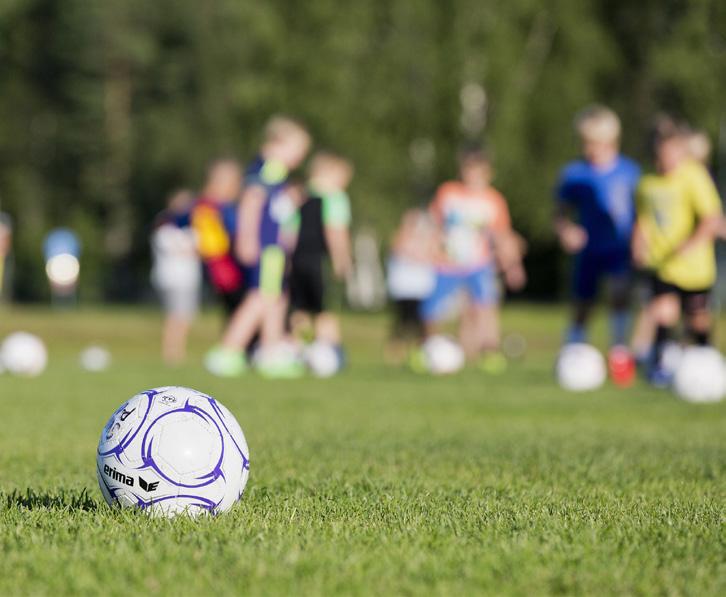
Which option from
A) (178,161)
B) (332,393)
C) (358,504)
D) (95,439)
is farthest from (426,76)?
(358,504)

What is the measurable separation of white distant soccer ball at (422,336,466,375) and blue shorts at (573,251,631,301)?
1.96 m

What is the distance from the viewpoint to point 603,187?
40.1ft

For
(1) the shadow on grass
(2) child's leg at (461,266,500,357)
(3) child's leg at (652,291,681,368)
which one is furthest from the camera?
(2) child's leg at (461,266,500,357)

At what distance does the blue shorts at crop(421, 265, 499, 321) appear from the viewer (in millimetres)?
15188

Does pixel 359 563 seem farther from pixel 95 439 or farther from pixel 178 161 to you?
pixel 178 161

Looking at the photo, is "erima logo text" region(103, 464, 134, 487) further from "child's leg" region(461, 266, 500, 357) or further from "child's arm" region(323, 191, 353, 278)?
"child's leg" region(461, 266, 500, 357)

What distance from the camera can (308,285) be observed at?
549 inches

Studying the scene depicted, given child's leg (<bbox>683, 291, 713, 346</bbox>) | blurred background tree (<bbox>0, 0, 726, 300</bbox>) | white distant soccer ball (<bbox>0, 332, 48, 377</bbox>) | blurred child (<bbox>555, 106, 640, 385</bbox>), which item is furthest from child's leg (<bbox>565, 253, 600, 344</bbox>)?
blurred background tree (<bbox>0, 0, 726, 300</bbox>)

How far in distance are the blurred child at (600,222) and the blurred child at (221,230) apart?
13.1ft

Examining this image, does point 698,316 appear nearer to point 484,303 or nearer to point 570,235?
point 570,235

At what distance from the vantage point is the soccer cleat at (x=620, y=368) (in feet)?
38.2

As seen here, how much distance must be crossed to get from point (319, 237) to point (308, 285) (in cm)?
60

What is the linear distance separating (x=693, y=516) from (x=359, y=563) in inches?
58.2

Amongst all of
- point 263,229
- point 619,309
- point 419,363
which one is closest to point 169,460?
point 263,229
